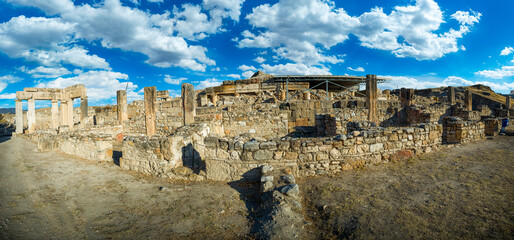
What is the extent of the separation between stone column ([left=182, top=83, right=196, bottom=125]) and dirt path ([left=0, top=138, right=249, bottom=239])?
552 cm

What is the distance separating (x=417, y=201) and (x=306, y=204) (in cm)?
176

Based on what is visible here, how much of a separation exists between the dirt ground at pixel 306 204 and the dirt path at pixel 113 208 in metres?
0.01

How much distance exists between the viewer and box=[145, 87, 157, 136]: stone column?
12.1 m

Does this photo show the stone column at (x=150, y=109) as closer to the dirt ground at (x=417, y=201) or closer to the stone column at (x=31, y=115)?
the dirt ground at (x=417, y=201)

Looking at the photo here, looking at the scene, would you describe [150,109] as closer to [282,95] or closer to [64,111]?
[282,95]

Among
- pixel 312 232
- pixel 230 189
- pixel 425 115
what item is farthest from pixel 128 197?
pixel 425 115

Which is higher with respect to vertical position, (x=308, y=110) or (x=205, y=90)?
(x=205, y=90)

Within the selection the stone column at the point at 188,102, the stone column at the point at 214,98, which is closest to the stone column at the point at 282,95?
the stone column at the point at 214,98

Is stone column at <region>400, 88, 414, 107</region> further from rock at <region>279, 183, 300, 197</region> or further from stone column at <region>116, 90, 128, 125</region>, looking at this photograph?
stone column at <region>116, 90, 128, 125</region>

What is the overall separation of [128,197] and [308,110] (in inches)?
357

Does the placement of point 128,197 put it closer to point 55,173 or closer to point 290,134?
point 55,173

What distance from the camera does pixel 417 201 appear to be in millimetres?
3590

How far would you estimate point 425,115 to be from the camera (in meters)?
10.8

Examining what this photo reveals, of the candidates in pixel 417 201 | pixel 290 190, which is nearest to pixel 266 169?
pixel 290 190
